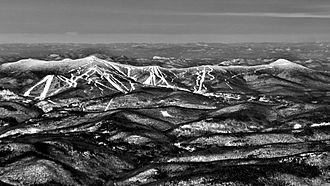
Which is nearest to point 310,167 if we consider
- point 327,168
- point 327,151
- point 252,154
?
point 327,168

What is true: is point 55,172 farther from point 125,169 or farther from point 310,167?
point 310,167

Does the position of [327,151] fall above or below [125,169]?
above

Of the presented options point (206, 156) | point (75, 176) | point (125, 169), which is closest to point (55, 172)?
point (75, 176)

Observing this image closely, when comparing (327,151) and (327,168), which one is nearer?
(327,168)

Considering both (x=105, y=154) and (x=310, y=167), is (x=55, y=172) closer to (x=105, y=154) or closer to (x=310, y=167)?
(x=105, y=154)

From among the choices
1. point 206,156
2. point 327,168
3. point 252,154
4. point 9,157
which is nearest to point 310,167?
point 327,168

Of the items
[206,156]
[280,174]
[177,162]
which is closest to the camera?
[280,174]

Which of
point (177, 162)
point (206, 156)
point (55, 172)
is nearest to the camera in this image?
point (55, 172)

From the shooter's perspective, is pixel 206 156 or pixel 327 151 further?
pixel 206 156

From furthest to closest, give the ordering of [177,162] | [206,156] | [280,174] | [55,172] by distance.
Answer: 1. [206,156]
2. [177,162]
3. [55,172]
4. [280,174]
